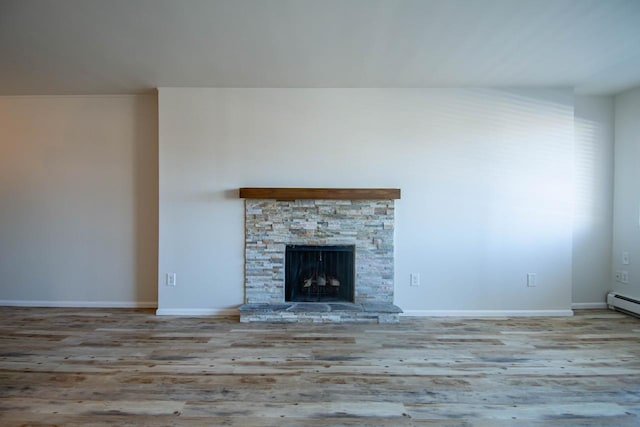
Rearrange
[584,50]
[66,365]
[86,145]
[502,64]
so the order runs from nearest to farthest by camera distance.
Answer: [66,365] < [584,50] < [502,64] < [86,145]

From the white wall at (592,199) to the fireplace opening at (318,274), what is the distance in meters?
2.49

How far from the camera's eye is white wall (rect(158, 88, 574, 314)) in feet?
10.4

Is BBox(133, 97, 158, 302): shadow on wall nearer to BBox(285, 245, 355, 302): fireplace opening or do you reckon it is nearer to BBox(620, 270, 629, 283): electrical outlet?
BBox(285, 245, 355, 302): fireplace opening

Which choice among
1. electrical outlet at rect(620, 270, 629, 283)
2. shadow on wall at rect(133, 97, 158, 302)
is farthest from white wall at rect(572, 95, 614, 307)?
shadow on wall at rect(133, 97, 158, 302)

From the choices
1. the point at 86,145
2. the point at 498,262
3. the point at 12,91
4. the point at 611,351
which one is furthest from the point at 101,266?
the point at 611,351

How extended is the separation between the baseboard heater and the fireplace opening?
2790 mm

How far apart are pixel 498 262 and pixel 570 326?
0.81 metres

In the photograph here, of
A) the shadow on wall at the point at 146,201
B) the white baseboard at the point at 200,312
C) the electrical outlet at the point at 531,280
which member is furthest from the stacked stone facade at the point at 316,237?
the electrical outlet at the point at 531,280

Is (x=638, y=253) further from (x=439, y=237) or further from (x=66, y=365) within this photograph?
(x=66, y=365)

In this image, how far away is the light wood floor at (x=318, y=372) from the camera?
5.53ft

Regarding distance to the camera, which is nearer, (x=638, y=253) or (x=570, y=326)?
(x=570, y=326)

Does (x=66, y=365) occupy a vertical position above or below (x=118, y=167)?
below

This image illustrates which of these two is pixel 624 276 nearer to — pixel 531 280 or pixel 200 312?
pixel 531 280

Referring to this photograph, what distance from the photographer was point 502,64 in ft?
8.66
